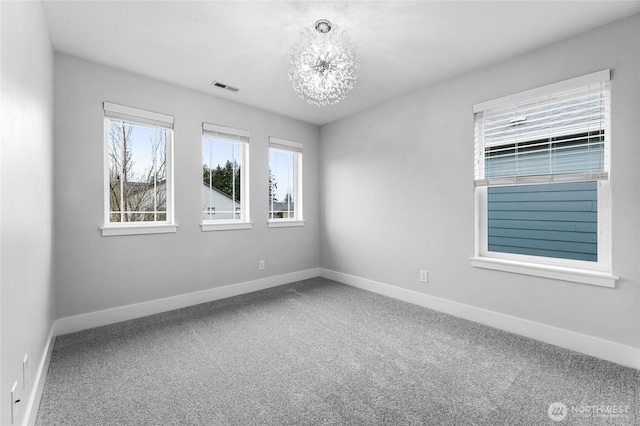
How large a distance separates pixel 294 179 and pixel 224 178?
1201 millimetres

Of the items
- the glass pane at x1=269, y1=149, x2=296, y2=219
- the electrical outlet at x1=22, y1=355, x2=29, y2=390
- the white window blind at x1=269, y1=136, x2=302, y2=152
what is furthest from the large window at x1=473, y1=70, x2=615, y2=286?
the electrical outlet at x1=22, y1=355, x2=29, y2=390

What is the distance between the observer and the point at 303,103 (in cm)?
390

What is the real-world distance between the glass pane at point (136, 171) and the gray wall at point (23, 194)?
0.76 meters

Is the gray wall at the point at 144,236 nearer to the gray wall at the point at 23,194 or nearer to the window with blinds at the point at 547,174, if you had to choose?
the gray wall at the point at 23,194

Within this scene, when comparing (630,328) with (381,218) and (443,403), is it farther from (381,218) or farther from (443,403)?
(381,218)

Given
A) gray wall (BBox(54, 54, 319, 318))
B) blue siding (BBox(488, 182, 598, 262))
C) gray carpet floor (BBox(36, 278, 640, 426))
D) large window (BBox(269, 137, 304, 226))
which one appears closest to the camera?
gray carpet floor (BBox(36, 278, 640, 426))

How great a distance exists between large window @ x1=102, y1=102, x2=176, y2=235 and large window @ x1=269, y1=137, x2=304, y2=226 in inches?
56.4

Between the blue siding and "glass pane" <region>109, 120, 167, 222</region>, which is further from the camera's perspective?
"glass pane" <region>109, 120, 167, 222</region>

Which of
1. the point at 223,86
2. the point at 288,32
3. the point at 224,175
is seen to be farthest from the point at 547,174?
the point at 224,175

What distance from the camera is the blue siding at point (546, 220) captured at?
2498 mm

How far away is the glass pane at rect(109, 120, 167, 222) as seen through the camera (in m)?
3.06

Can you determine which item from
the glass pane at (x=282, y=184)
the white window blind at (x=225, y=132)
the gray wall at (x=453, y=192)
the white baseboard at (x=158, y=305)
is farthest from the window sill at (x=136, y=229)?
the gray wall at (x=453, y=192)

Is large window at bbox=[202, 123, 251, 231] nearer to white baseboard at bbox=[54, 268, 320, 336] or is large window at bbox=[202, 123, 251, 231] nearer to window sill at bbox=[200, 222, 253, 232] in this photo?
window sill at bbox=[200, 222, 253, 232]

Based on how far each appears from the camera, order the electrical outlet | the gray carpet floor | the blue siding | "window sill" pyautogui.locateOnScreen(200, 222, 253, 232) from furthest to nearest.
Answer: "window sill" pyautogui.locateOnScreen(200, 222, 253, 232) → the blue siding → the gray carpet floor → the electrical outlet
